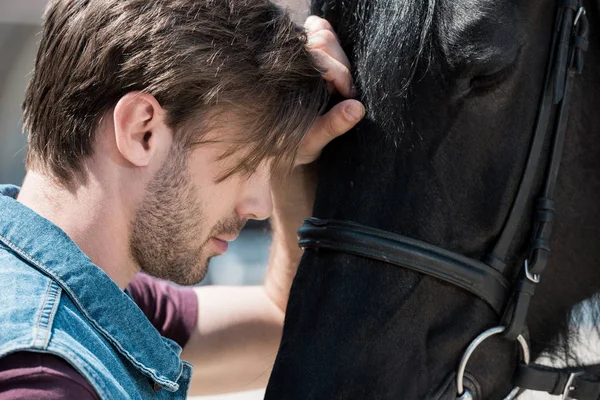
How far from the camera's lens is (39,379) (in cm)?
115

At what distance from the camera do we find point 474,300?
164 cm

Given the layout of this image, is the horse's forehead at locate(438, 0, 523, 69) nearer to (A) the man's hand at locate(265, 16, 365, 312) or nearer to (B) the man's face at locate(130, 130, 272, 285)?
(A) the man's hand at locate(265, 16, 365, 312)

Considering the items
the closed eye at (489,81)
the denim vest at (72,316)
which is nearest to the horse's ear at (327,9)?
the closed eye at (489,81)

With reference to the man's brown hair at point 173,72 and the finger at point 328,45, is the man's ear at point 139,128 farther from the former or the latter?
the finger at point 328,45

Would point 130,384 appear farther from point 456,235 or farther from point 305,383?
point 456,235

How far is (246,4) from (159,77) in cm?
27

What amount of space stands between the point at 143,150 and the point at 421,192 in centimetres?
56

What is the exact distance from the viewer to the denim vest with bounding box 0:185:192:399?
1.20m

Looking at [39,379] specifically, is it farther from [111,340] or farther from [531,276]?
[531,276]

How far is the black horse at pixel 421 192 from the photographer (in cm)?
155

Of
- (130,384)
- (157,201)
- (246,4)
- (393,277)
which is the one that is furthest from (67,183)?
(393,277)

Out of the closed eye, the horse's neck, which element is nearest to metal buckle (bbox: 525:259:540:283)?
the horse's neck

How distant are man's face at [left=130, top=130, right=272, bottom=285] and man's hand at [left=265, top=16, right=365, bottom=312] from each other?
17 centimetres

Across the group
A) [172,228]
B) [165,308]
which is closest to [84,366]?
[172,228]
